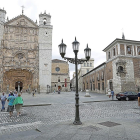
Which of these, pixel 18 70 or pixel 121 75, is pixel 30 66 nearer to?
pixel 18 70

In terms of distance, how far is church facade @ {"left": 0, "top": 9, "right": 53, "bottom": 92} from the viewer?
35.2 metres

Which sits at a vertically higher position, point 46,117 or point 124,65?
point 124,65

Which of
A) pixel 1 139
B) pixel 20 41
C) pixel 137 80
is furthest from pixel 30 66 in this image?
pixel 1 139

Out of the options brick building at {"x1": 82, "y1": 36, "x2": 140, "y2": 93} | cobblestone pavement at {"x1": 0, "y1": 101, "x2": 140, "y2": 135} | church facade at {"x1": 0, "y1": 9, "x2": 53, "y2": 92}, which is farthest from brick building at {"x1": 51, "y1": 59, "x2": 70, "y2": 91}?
cobblestone pavement at {"x1": 0, "y1": 101, "x2": 140, "y2": 135}

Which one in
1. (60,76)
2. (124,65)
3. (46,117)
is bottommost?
(46,117)

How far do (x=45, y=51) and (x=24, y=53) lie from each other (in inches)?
224

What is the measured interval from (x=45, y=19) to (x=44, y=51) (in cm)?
995

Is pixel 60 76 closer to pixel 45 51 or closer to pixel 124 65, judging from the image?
pixel 45 51

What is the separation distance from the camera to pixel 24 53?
3650 centimetres

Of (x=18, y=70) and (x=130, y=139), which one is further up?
(x=18, y=70)

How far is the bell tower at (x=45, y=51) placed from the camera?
35.7 m

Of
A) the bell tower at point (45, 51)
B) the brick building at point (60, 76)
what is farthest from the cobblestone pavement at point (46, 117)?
the brick building at point (60, 76)

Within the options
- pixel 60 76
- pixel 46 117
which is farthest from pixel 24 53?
pixel 46 117

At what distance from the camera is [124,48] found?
25.4m
